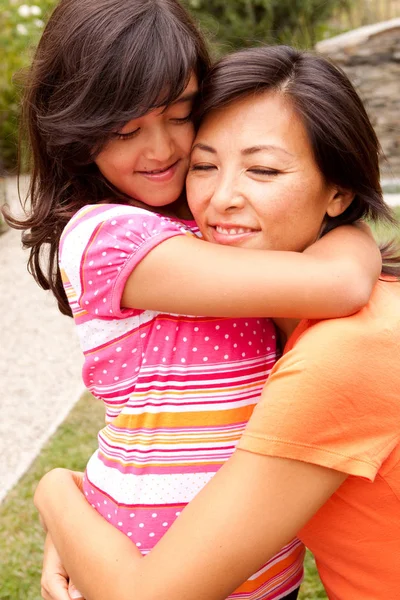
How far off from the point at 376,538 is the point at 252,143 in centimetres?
100

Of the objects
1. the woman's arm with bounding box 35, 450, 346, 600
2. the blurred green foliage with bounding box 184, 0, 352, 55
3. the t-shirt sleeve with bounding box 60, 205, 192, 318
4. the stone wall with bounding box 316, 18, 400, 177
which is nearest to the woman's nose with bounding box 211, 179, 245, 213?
the t-shirt sleeve with bounding box 60, 205, 192, 318

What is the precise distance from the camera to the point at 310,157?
2059mm

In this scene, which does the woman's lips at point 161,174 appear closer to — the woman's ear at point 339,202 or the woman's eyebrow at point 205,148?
the woman's eyebrow at point 205,148

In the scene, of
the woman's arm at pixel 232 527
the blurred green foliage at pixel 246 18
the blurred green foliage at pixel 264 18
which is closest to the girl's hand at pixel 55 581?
the woman's arm at pixel 232 527

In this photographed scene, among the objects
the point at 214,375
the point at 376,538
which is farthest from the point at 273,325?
the point at 376,538

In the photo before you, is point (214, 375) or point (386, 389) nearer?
point (386, 389)

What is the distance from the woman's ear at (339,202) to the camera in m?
2.17

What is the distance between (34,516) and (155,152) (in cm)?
244

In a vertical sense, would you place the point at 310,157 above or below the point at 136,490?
above

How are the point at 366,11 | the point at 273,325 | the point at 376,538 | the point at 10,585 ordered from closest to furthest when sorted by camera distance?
1. the point at 376,538
2. the point at 273,325
3. the point at 10,585
4. the point at 366,11

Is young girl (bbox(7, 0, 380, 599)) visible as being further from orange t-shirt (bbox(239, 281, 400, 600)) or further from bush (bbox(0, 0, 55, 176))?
bush (bbox(0, 0, 55, 176))

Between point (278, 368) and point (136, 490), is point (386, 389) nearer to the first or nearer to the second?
point (278, 368)

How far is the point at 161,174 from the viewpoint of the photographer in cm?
230

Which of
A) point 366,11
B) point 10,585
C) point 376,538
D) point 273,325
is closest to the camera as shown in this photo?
point 376,538
